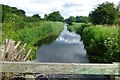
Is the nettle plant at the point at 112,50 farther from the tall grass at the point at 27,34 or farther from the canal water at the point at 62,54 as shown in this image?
the canal water at the point at 62,54

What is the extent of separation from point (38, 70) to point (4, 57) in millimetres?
1234

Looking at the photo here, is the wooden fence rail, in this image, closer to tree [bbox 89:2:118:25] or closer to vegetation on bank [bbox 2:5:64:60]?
vegetation on bank [bbox 2:5:64:60]

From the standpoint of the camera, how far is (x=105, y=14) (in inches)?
1332

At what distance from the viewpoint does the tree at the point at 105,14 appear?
109ft

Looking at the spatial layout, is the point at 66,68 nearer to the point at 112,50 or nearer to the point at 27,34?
the point at 112,50

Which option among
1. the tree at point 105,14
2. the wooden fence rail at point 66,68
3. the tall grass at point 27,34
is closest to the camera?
the wooden fence rail at point 66,68

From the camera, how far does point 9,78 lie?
395 cm

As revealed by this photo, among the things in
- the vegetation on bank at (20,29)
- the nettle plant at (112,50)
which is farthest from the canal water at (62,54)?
the nettle plant at (112,50)

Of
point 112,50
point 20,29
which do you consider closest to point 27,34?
point 20,29

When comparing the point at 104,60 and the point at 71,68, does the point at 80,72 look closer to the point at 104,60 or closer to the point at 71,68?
the point at 71,68

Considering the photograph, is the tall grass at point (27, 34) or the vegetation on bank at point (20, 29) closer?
the tall grass at point (27, 34)

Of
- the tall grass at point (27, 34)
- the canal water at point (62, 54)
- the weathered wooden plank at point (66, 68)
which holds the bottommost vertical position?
the canal water at point (62, 54)

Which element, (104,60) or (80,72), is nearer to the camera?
(80,72)

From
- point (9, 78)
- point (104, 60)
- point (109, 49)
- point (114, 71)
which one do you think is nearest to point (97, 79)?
point (9, 78)
